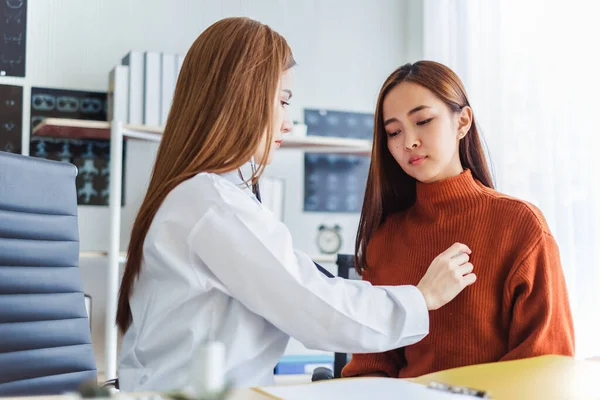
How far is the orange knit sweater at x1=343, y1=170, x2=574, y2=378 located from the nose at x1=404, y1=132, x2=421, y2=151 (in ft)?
0.30

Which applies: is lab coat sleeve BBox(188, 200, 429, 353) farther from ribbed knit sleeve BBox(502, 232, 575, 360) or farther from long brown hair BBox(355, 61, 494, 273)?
long brown hair BBox(355, 61, 494, 273)

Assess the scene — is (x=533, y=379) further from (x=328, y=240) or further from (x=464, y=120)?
(x=328, y=240)

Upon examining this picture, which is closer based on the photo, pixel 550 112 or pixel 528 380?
pixel 528 380

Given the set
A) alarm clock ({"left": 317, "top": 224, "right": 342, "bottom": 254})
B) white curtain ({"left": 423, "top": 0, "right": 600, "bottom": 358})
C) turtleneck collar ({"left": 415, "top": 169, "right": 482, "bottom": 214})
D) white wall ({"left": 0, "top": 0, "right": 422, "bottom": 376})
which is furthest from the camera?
alarm clock ({"left": 317, "top": 224, "right": 342, "bottom": 254})

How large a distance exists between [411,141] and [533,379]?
2.05ft

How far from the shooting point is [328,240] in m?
3.34

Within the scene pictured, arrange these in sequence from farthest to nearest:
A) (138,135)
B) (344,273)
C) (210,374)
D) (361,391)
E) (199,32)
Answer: (199,32), (138,135), (344,273), (361,391), (210,374)

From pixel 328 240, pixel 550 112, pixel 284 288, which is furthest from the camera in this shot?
pixel 328 240

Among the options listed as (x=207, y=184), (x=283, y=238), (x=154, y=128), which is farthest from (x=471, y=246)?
(x=154, y=128)

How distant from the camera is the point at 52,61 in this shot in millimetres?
2973

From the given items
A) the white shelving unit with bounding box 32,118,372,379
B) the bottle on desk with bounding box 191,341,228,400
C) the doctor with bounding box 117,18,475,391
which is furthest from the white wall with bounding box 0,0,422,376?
the bottle on desk with bounding box 191,341,228,400

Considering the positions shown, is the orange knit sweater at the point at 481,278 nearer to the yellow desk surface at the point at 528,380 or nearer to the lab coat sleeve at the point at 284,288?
the yellow desk surface at the point at 528,380

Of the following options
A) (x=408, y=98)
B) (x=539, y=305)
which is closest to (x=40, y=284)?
(x=408, y=98)

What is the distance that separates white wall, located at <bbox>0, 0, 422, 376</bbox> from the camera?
2.98m
